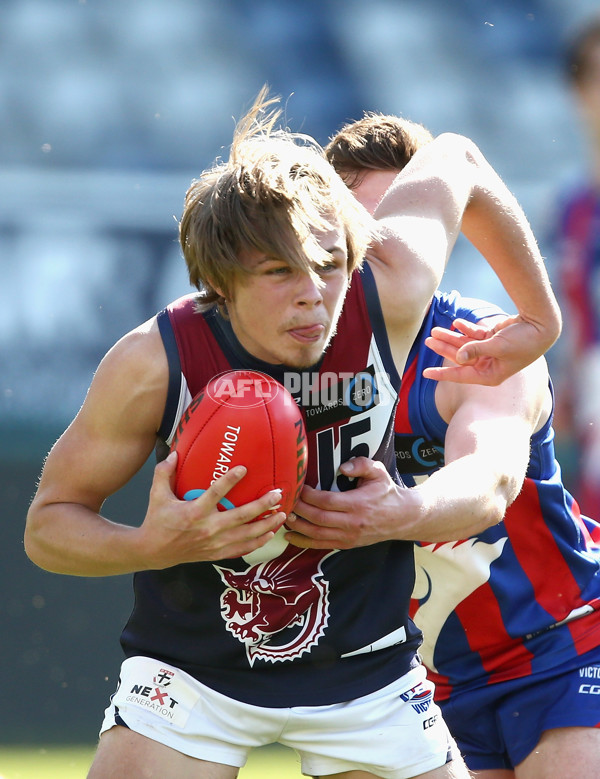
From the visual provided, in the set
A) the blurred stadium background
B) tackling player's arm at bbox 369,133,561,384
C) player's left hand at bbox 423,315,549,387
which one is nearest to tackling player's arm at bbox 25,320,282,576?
tackling player's arm at bbox 369,133,561,384

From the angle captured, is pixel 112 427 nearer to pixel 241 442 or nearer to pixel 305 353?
pixel 241 442

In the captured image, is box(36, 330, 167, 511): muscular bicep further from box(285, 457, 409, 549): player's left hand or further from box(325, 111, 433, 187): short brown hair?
box(325, 111, 433, 187): short brown hair

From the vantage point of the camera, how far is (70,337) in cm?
696

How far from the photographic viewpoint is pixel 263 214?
2.44 metres

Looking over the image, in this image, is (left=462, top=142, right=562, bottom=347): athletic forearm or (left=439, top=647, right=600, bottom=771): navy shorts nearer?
(left=462, top=142, right=562, bottom=347): athletic forearm

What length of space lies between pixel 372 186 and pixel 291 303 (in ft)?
5.55

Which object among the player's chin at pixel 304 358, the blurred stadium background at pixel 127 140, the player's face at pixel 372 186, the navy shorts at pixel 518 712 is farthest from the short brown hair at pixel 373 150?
the blurred stadium background at pixel 127 140

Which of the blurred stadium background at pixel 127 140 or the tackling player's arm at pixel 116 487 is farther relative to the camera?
the blurred stadium background at pixel 127 140

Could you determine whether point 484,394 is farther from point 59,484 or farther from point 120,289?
point 120,289

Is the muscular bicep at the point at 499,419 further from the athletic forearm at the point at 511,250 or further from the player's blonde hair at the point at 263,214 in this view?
the player's blonde hair at the point at 263,214

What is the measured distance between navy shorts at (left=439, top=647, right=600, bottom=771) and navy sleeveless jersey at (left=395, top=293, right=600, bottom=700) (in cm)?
4

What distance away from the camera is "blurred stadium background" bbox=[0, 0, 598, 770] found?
20.3 feet

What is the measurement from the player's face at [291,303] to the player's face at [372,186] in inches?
56.4

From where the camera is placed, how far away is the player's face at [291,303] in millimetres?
2395
